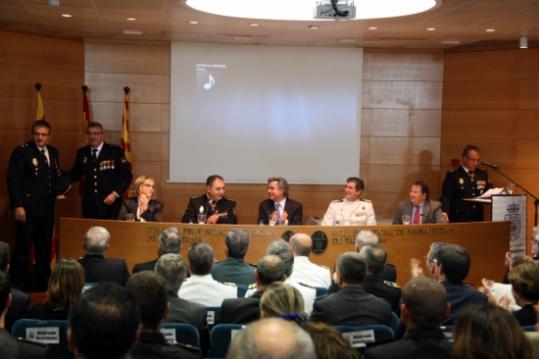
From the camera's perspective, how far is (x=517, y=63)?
10211 millimetres

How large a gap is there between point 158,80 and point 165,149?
0.92 m

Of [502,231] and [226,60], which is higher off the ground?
[226,60]

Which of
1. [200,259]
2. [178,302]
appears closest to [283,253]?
[200,259]

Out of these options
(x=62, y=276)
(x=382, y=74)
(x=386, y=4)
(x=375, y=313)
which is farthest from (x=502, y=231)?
(x=62, y=276)

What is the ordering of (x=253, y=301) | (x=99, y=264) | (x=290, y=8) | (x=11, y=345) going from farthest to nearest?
(x=290, y=8)
(x=99, y=264)
(x=253, y=301)
(x=11, y=345)

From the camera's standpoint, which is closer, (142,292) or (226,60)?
(142,292)

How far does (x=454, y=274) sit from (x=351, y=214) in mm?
3872

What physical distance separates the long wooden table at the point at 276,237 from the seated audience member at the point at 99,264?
70.4 inches

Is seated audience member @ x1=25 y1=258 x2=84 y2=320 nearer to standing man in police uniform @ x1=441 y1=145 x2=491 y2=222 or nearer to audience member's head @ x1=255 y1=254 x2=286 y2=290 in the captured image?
audience member's head @ x1=255 y1=254 x2=286 y2=290

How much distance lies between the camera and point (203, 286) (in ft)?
15.5

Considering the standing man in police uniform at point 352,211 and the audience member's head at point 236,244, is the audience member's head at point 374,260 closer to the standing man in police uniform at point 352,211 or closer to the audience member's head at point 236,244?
the audience member's head at point 236,244

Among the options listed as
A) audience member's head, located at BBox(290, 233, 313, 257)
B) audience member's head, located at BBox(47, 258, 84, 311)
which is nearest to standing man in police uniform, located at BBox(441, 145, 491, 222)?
audience member's head, located at BBox(290, 233, 313, 257)

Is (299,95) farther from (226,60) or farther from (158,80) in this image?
(158,80)

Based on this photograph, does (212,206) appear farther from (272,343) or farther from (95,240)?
(272,343)
